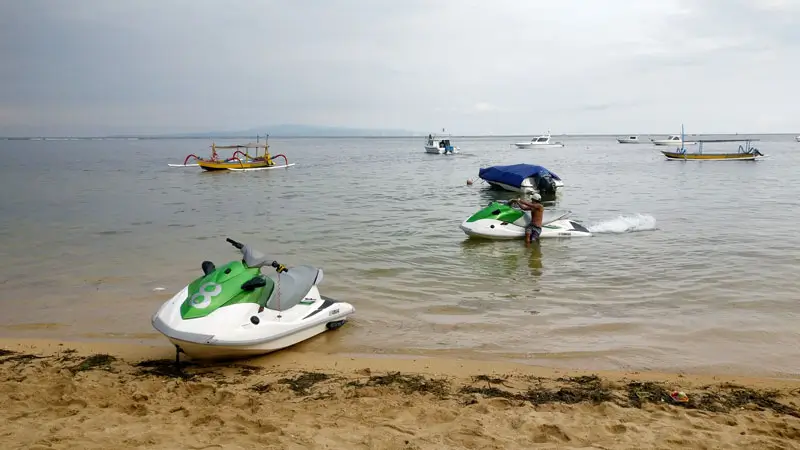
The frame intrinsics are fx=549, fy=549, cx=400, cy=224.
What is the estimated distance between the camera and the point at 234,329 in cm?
592

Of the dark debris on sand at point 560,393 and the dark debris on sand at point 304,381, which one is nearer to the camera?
the dark debris on sand at point 560,393

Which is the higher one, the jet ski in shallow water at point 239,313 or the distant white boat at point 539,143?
the distant white boat at point 539,143

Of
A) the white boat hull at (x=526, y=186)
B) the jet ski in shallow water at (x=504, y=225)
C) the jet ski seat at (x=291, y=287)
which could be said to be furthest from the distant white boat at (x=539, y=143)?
the jet ski seat at (x=291, y=287)

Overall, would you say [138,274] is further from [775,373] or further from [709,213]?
[709,213]

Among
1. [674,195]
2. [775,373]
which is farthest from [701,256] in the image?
[674,195]

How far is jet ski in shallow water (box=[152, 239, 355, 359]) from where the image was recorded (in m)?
5.74

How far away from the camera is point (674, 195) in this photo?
25641 millimetres

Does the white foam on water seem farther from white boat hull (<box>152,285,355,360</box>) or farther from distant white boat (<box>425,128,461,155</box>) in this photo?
distant white boat (<box>425,128,461,155</box>)

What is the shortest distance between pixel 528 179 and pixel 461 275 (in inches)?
585

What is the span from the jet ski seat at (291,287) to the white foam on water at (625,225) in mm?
10499

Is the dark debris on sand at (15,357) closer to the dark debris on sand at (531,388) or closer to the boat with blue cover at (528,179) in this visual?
the dark debris on sand at (531,388)

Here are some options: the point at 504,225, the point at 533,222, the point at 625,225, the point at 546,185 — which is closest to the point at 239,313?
the point at 504,225

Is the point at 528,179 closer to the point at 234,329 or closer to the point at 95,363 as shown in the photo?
the point at 234,329

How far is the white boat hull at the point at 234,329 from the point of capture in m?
5.67
